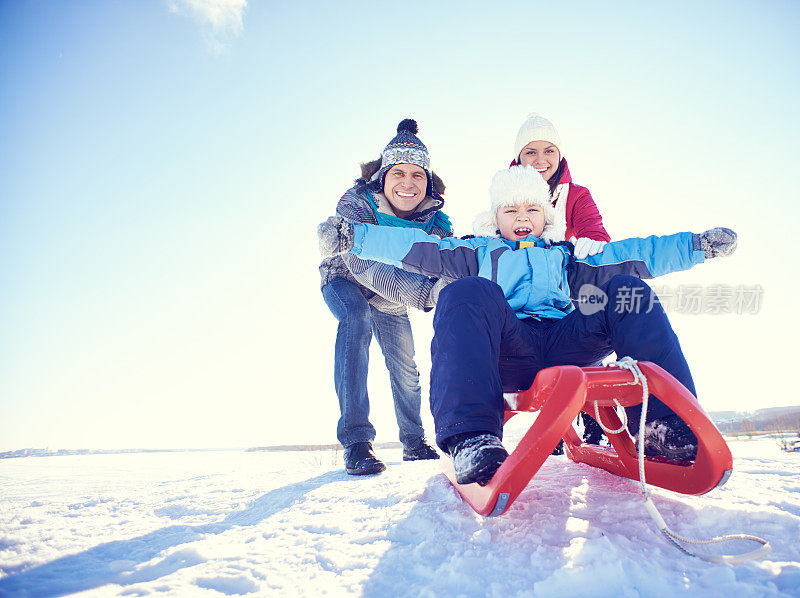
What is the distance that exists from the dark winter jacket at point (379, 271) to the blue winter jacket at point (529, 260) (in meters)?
0.52

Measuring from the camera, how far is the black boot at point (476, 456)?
96 centimetres

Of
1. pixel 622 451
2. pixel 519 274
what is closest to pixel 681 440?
pixel 622 451

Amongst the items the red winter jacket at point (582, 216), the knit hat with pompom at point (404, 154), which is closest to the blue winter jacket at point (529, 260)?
the red winter jacket at point (582, 216)

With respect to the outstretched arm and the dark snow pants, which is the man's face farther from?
the dark snow pants

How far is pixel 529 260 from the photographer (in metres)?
1.75

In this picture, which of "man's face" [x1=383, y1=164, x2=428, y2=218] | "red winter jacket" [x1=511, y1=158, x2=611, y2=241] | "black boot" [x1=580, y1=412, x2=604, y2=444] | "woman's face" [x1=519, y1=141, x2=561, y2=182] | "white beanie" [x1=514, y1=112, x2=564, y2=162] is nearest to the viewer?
"black boot" [x1=580, y1=412, x2=604, y2=444]

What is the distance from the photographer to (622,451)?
1.35 m

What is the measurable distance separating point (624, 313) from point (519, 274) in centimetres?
47

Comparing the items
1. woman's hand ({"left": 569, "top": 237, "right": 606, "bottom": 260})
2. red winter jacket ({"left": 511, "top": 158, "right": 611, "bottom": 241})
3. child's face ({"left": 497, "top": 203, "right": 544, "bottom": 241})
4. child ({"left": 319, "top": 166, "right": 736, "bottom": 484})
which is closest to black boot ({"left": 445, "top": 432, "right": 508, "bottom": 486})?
child ({"left": 319, "top": 166, "right": 736, "bottom": 484})

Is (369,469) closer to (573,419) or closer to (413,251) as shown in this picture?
(413,251)

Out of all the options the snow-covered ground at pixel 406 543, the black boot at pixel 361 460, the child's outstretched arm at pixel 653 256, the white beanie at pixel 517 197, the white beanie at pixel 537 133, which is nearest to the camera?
the snow-covered ground at pixel 406 543

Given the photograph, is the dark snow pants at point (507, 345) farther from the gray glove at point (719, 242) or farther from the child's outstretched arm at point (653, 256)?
the gray glove at point (719, 242)

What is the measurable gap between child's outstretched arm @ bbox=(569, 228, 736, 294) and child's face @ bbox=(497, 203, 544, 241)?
0.34 metres

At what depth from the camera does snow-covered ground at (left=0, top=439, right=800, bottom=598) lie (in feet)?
2.31
